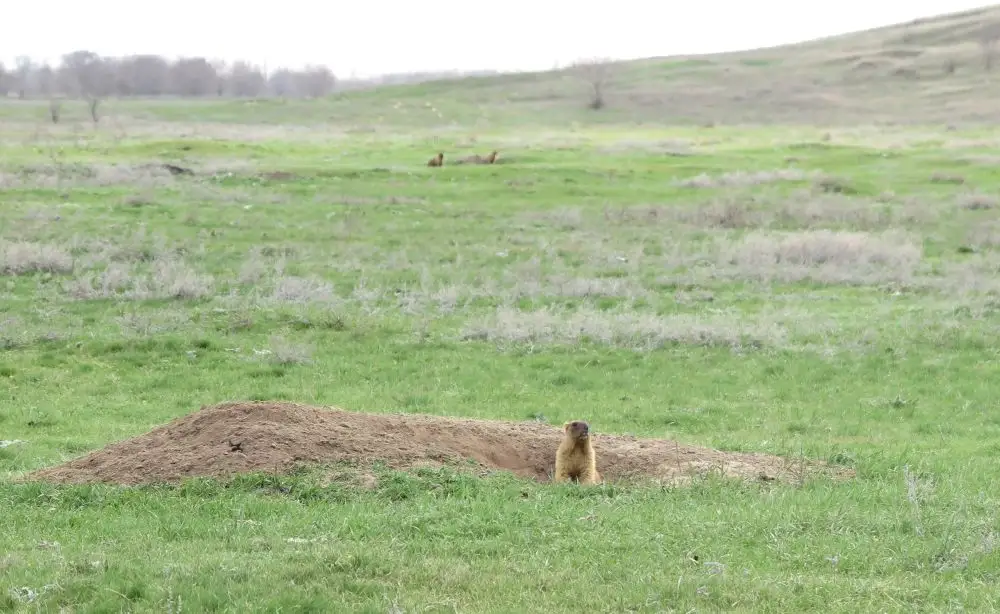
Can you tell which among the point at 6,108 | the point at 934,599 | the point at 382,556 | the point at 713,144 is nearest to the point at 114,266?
the point at 382,556

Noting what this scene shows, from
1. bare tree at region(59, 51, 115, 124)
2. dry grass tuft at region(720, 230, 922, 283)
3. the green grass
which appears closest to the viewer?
the green grass

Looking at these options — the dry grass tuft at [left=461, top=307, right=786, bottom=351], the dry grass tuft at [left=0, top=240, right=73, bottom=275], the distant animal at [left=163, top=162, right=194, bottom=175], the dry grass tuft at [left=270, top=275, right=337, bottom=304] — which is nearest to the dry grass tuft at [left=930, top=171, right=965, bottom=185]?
the dry grass tuft at [left=461, top=307, right=786, bottom=351]

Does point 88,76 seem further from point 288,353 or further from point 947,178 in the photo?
point 288,353

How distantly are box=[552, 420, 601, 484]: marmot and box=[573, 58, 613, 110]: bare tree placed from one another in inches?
3507

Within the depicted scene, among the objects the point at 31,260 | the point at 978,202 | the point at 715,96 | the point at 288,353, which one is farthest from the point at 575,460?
the point at 715,96

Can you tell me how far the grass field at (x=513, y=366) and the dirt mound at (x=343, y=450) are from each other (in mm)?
364

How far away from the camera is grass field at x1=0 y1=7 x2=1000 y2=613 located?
20.4 ft

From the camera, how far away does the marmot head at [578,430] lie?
9.16 metres

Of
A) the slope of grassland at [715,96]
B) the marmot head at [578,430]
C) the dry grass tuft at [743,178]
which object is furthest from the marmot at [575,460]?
the slope of grassland at [715,96]

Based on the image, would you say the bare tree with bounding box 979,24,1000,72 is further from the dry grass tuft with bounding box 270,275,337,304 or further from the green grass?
the dry grass tuft with bounding box 270,275,337,304

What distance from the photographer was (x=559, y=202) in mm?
35250

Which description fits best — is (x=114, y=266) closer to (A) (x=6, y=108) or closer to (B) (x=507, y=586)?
(B) (x=507, y=586)

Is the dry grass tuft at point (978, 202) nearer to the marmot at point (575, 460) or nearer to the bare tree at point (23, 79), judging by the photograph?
the marmot at point (575, 460)

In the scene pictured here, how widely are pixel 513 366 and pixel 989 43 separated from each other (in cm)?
10094
